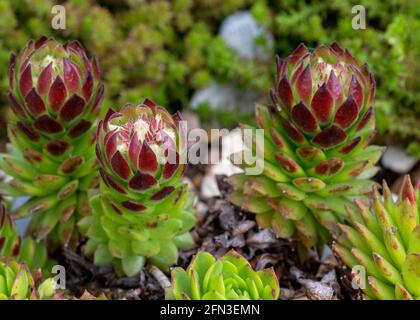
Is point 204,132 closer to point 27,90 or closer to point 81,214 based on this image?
point 81,214

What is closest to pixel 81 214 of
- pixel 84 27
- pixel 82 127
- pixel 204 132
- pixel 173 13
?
pixel 82 127

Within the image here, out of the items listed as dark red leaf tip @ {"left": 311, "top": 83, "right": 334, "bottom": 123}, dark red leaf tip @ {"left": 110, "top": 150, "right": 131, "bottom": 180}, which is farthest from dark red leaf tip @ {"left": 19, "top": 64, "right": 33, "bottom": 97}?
dark red leaf tip @ {"left": 311, "top": 83, "right": 334, "bottom": 123}

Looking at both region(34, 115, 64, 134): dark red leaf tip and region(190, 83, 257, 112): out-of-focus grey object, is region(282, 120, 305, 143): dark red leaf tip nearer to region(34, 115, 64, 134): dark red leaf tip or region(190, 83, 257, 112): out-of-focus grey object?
region(34, 115, 64, 134): dark red leaf tip

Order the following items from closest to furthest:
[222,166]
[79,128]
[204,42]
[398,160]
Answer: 1. [79,128]
2. [222,166]
3. [398,160]
4. [204,42]

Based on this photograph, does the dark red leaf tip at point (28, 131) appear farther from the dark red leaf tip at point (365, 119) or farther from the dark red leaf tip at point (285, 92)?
the dark red leaf tip at point (365, 119)

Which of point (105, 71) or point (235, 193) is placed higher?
point (105, 71)

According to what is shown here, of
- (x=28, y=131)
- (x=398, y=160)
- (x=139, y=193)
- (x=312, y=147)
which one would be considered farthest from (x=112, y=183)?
(x=398, y=160)

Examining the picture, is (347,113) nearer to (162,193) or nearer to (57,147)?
(162,193)
